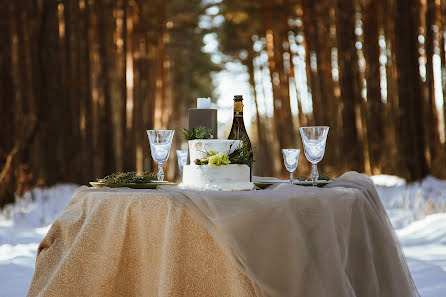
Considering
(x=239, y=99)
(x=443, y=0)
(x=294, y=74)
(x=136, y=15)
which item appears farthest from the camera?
(x=294, y=74)

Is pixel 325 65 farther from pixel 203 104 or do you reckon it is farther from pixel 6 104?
pixel 203 104

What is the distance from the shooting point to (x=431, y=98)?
527cm

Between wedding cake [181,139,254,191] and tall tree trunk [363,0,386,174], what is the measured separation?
14.5 ft

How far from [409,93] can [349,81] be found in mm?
865

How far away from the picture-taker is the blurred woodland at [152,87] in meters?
5.21

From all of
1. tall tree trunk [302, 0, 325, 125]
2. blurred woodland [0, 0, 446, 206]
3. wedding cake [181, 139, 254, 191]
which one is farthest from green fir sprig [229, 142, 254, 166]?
tall tree trunk [302, 0, 325, 125]

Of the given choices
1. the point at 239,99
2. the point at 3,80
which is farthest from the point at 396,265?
the point at 3,80

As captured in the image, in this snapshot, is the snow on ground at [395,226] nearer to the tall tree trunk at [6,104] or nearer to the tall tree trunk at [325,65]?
the tall tree trunk at [6,104]

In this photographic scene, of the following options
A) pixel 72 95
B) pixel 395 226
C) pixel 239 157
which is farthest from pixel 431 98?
pixel 239 157

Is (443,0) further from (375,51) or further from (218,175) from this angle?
(218,175)

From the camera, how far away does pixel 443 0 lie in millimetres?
5480

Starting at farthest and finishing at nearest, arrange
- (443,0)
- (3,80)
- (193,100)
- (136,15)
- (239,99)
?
(193,100) < (136,15) < (443,0) < (3,80) < (239,99)

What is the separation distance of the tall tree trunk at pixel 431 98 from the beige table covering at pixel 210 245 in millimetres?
4042

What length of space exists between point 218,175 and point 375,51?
4.94m
